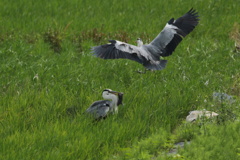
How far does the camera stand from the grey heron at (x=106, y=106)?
5277 mm

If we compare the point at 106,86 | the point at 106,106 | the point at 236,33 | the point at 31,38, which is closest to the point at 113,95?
the point at 106,106

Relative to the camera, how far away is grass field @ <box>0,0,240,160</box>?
4496 mm

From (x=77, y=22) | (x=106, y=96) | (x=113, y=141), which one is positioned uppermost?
(x=77, y=22)

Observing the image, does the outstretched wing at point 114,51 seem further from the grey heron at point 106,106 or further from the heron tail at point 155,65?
the grey heron at point 106,106

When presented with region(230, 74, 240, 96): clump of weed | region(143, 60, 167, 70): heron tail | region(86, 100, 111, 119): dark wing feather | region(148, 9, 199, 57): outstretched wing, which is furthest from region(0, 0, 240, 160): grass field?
region(148, 9, 199, 57): outstretched wing

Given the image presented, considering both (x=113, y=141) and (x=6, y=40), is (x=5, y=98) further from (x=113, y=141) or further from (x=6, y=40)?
(x=6, y=40)

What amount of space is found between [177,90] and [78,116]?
1683 millimetres

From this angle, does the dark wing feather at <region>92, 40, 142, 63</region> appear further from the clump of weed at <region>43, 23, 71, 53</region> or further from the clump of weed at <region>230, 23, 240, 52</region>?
the clump of weed at <region>230, 23, 240, 52</region>

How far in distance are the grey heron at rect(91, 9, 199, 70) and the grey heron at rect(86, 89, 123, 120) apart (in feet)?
2.49

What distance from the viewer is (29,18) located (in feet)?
35.4

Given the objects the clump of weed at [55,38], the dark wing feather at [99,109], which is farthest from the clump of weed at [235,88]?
the clump of weed at [55,38]

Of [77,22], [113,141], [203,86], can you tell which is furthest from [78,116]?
[77,22]

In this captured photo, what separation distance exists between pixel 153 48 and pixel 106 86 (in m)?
0.94

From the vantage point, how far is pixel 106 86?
6.50 meters
